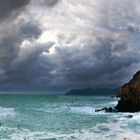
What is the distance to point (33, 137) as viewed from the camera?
46094 mm

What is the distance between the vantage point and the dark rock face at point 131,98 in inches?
3115

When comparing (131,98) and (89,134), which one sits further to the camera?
(131,98)

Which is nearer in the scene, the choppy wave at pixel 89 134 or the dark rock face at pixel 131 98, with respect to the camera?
the choppy wave at pixel 89 134

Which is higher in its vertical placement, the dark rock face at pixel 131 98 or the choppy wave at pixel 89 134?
the dark rock face at pixel 131 98

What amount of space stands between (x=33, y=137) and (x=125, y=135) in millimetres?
12145

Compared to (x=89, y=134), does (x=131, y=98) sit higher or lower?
higher

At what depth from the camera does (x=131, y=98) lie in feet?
264

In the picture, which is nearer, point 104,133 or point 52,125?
point 104,133

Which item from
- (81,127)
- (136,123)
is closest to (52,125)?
(81,127)

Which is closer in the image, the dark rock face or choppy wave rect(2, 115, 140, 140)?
choppy wave rect(2, 115, 140, 140)

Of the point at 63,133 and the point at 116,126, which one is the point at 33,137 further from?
the point at 116,126

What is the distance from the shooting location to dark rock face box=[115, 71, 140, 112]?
7912 centimetres

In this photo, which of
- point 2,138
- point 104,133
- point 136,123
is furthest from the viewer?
point 136,123

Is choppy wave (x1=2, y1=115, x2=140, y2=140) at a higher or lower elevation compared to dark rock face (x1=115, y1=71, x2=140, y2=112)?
lower
